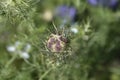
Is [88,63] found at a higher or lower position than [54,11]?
lower

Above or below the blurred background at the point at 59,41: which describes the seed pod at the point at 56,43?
below

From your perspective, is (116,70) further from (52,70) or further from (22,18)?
(22,18)

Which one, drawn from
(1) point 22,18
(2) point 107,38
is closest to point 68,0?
(2) point 107,38

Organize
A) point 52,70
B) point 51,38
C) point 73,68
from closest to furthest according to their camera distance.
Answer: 1. point 51,38
2. point 52,70
3. point 73,68

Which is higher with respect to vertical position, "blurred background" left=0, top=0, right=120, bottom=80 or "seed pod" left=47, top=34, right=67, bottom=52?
"blurred background" left=0, top=0, right=120, bottom=80
